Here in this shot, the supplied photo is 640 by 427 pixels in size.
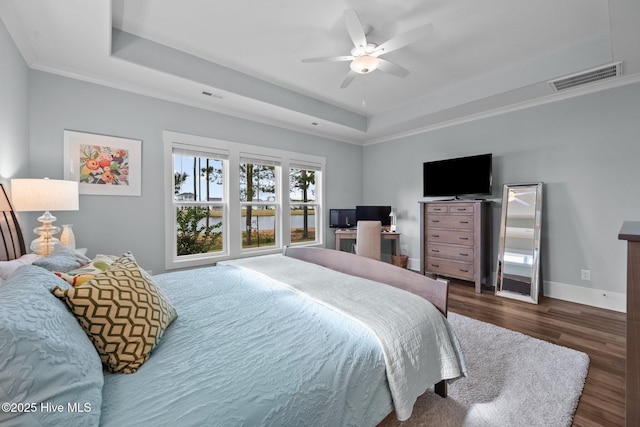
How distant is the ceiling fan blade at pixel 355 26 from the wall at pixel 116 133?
224 centimetres

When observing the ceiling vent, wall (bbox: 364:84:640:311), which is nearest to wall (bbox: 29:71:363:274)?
wall (bbox: 364:84:640:311)

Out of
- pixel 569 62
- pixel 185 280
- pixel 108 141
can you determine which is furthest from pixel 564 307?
pixel 108 141

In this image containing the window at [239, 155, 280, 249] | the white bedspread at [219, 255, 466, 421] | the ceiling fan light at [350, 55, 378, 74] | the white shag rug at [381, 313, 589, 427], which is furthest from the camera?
the window at [239, 155, 280, 249]

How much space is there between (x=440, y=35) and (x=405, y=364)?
2.86 metres

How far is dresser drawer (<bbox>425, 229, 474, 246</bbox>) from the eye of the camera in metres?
3.76

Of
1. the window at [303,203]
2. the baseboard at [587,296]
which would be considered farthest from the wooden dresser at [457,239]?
the window at [303,203]

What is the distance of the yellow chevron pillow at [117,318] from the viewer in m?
0.90

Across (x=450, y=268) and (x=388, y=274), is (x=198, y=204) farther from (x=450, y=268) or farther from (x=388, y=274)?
(x=450, y=268)

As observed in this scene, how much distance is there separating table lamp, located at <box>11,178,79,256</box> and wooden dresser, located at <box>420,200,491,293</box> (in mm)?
4241

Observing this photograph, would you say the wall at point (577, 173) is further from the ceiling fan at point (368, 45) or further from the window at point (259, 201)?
the window at point (259, 201)

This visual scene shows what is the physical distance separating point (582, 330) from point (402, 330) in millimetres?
2548

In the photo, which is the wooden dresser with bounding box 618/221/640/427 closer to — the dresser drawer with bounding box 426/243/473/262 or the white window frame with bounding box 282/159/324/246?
the dresser drawer with bounding box 426/243/473/262

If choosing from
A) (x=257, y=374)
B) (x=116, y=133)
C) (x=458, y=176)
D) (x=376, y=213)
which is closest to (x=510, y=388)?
(x=257, y=374)

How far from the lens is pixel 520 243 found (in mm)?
3500
